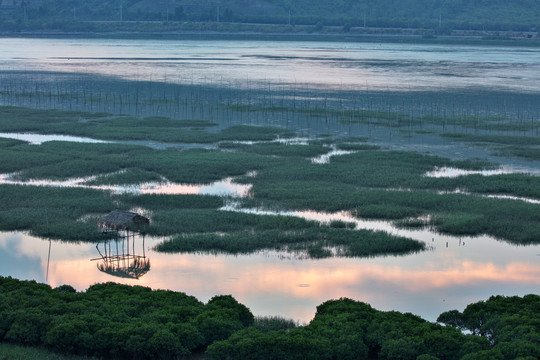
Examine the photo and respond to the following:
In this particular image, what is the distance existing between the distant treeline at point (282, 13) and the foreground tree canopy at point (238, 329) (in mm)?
155048

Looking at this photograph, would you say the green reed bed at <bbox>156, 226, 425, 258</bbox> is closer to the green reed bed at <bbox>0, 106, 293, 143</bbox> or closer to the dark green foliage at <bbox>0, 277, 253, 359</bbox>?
the dark green foliage at <bbox>0, 277, 253, 359</bbox>

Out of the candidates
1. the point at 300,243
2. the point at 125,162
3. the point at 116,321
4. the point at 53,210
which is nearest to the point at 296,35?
the point at 125,162

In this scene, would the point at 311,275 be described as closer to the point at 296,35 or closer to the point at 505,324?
the point at 505,324

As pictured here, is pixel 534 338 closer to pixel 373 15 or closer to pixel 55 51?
pixel 55 51

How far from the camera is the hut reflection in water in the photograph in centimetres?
2262

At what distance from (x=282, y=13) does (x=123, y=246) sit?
166 meters

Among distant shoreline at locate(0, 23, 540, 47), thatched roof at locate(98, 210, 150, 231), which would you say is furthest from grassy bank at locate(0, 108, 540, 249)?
distant shoreline at locate(0, 23, 540, 47)

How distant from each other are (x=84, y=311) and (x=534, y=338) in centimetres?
889

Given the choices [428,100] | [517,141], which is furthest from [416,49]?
[517,141]

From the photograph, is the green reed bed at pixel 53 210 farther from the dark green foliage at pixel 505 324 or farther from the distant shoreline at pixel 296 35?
the distant shoreline at pixel 296 35

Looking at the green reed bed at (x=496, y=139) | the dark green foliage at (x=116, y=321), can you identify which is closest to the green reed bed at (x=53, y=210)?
the dark green foliage at (x=116, y=321)

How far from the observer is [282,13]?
185750 mm

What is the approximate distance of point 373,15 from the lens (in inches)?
7397

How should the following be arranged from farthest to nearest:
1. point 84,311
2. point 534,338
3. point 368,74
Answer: point 368,74
point 84,311
point 534,338
